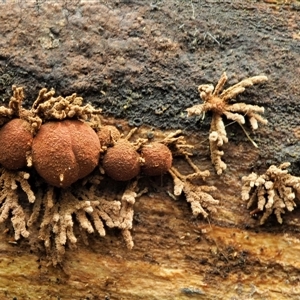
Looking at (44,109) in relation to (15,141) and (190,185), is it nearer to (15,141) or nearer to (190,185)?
(15,141)

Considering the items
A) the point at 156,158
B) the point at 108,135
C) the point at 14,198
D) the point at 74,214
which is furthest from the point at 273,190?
the point at 14,198

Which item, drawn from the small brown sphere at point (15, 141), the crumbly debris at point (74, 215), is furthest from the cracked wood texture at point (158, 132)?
the small brown sphere at point (15, 141)

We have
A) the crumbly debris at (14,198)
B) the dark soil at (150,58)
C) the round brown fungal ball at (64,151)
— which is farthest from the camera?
the dark soil at (150,58)

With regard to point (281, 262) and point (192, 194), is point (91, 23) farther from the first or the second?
point (281, 262)

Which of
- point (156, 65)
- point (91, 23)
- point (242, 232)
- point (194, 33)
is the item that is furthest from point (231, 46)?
point (242, 232)

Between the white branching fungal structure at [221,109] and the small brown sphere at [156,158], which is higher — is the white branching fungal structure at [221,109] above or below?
above

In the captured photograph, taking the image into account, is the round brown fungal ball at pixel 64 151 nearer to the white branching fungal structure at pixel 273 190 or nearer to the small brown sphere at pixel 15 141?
the small brown sphere at pixel 15 141
